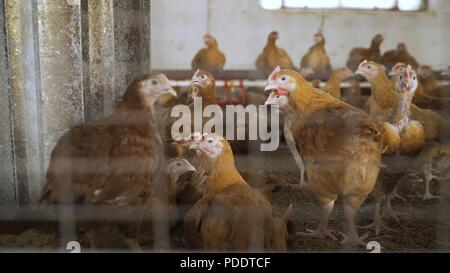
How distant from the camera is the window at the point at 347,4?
1.43 m

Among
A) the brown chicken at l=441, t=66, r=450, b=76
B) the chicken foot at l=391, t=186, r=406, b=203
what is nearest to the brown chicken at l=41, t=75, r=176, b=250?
the chicken foot at l=391, t=186, r=406, b=203

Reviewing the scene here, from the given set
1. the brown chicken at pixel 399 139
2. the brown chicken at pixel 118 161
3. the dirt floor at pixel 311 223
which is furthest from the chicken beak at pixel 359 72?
the brown chicken at pixel 118 161

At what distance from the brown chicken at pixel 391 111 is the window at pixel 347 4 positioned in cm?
15

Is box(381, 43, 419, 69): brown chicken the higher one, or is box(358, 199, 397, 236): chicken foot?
box(381, 43, 419, 69): brown chicken

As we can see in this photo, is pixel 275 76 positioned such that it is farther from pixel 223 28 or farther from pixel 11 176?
pixel 11 176

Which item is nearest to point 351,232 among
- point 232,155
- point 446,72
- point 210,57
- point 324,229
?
point 324,229

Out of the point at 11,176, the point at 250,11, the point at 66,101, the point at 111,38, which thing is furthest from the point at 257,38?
the point at 11,176

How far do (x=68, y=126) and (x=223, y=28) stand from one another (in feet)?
1.48

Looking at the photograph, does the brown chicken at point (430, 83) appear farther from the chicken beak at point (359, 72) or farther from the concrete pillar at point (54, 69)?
the concrete pillar at point (54, 69)

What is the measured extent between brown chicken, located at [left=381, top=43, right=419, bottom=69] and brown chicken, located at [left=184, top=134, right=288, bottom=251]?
45 centimetres

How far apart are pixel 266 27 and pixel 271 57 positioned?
0.26ft

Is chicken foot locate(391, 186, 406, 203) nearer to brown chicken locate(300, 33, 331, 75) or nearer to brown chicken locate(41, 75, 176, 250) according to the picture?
brown chicken locate(300, 33, 331, 75)

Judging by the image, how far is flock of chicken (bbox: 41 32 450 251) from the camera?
1.45 metres

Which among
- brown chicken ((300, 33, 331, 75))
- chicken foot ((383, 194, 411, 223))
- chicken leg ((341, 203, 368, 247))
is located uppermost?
brown chicken ((300, 33, 331, 75))
